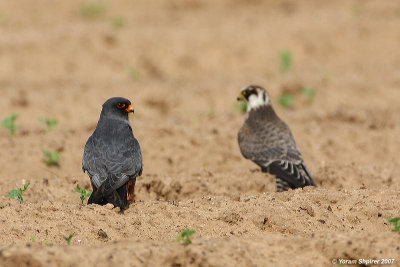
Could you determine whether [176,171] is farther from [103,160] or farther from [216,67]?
[216,67]

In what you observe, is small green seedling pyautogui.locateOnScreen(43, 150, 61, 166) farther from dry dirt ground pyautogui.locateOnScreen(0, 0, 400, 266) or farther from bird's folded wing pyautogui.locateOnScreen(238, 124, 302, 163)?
bird's folded wing pyautogui.locateOnScreen(238, 124, 302, 163)

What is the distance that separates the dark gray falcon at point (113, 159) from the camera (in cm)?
739

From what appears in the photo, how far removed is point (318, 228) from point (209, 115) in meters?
6.18

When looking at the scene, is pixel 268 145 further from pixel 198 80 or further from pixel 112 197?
pixel 198 80

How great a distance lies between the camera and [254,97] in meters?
10.5

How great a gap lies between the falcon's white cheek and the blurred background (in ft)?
3.32

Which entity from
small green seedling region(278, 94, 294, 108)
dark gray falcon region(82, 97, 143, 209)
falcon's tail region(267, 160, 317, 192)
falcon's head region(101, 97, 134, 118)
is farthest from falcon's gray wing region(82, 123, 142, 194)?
small green seedling region(278, 94, 294, 108)

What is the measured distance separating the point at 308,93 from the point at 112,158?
305 inches

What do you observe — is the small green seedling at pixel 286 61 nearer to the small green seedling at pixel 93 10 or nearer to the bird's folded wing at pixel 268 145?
the bird's folded wing at pixel 268 145

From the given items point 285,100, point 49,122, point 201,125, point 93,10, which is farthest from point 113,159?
point 93,10

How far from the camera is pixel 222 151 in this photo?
11297 mm

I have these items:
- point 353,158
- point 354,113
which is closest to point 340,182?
point 353,158

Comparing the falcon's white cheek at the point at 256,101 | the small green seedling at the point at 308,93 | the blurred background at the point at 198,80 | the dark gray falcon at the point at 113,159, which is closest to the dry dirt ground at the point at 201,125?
the blurred background at the point at 198,80

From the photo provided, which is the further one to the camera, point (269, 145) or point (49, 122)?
point (49, 122)
